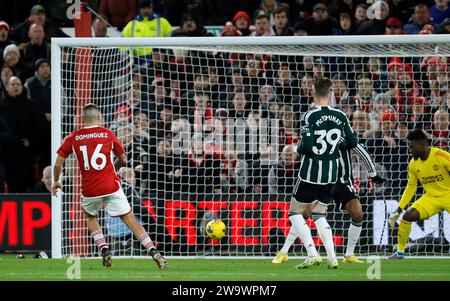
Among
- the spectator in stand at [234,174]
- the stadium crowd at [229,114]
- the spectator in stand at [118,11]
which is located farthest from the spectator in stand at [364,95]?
the spectator in stand at [118,11]

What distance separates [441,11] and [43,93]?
6957 millimetres

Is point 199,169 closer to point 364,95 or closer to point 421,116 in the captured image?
point 364,95

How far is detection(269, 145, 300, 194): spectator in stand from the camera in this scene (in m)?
18.2

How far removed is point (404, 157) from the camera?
60.1 feet

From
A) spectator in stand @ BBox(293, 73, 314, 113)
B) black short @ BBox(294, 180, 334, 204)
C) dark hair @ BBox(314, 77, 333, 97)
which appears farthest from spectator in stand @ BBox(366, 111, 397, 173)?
dark hair @ BBox(314, 77, 333, 97)

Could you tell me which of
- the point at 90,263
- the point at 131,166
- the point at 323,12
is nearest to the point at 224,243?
the point at 131,166

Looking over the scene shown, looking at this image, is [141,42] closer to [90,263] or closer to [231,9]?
[90,263]

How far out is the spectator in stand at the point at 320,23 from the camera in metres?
21.2

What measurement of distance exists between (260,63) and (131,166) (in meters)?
2.74

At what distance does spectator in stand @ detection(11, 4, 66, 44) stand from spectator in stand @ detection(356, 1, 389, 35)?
527 cm

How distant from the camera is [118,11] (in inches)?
891

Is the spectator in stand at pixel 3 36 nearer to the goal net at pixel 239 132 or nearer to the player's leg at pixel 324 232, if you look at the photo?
the goal net at pixel 239 132

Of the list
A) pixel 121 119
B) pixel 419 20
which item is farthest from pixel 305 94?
pixel 419 20

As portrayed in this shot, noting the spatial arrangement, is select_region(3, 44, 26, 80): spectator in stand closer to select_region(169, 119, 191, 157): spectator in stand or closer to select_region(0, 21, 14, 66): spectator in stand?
select_region(0, 21, 14, 66): spectator in stand
